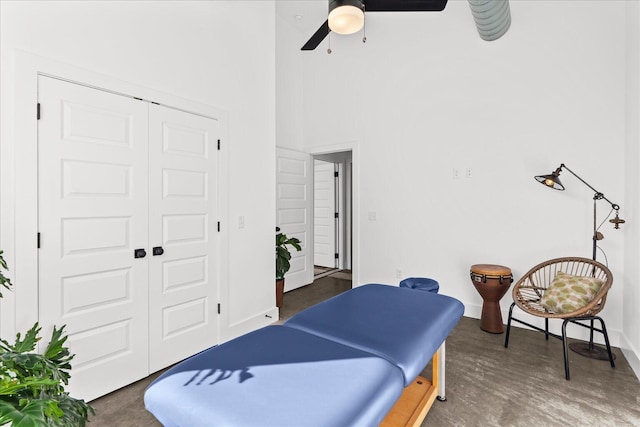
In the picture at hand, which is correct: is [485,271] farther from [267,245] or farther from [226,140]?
[226,140]

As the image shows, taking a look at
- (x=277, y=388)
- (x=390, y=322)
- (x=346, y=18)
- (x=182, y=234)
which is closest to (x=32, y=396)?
(x=277, y=388)

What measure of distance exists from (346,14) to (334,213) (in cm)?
444

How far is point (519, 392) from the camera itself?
214cm

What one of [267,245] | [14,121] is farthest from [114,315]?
[267,245]

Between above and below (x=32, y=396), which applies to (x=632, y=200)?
above

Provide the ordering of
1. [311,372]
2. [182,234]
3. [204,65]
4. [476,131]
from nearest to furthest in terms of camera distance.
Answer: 1. [311,372]
2. [182,234]
3. [204,65]
4. [476,131]

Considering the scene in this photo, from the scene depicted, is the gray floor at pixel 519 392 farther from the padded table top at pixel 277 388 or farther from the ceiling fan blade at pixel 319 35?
the ceiling fan blade at pixel 319 35

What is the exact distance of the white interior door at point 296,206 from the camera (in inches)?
178

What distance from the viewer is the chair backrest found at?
2.36 meters

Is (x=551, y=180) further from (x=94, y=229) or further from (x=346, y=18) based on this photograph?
(x=94, y=229)

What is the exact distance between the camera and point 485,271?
9.94ft

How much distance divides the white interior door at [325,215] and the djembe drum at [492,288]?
3286 mm

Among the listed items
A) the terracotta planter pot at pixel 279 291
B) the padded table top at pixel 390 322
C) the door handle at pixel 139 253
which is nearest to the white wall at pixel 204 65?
the terracotta planter pot at pixel 279 291

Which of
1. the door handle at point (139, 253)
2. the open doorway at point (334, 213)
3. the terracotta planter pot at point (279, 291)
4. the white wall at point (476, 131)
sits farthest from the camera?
the open doorway at point (334, 213)
